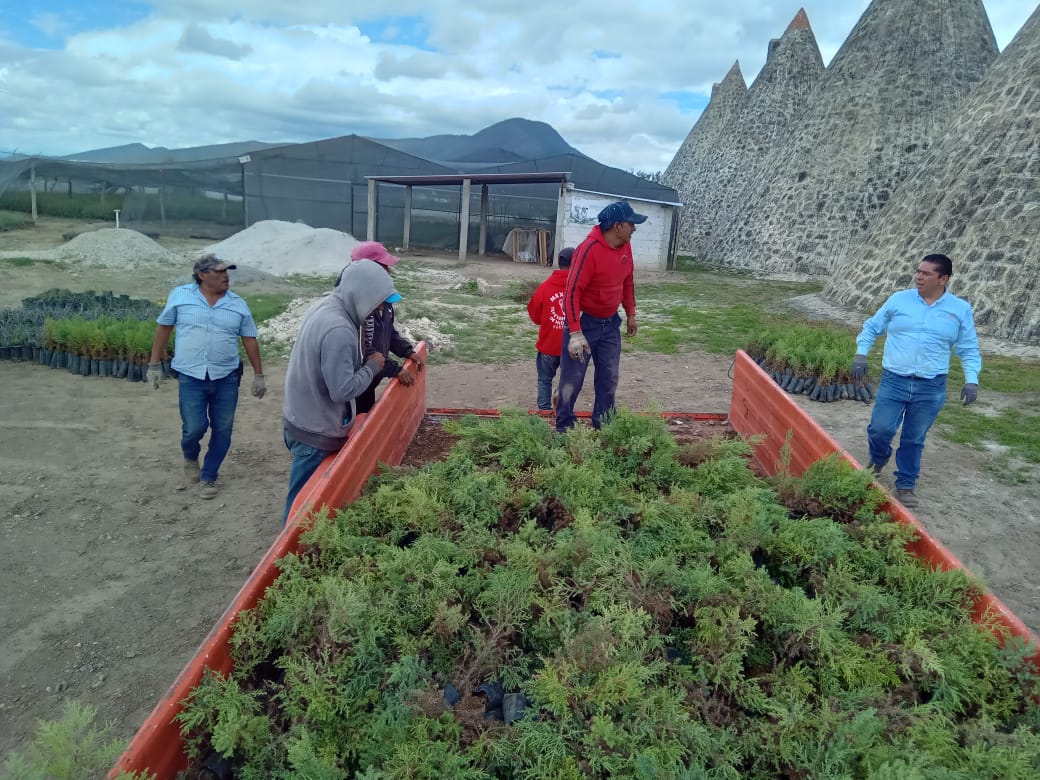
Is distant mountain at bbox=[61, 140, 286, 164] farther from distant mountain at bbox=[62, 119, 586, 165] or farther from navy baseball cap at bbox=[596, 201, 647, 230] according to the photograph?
navy baseball cap at bbox=[596, 201, 647, 230]

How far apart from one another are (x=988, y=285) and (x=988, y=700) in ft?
36.6

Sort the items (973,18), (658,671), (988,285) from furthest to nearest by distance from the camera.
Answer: (973,18), (988,285), (658,671)

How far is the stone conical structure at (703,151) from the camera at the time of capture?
→ 30844 millimetres

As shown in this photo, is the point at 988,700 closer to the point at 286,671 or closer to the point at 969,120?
the point at 286,671

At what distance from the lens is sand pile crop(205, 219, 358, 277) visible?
721 inches

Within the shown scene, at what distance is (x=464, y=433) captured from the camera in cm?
375

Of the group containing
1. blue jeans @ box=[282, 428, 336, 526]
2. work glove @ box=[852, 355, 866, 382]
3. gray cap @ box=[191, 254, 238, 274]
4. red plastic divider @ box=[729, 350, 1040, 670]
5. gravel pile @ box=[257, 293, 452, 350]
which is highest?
gray cap @ box=[191, 254, 238, 274]

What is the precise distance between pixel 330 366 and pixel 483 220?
22039 mm

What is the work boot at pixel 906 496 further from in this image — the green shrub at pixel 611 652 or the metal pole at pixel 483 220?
the metal pole at pixel 483 220

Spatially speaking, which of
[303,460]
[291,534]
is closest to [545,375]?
[303,460]

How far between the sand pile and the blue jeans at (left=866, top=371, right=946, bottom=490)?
596 inches

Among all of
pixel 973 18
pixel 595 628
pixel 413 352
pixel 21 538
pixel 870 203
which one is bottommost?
pixel 21 538

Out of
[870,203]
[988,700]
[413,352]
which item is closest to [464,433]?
[413,352]

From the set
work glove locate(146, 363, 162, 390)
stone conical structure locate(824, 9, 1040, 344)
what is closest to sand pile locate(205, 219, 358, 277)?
stone conical structure locate(824, 9, 1040, 344)
